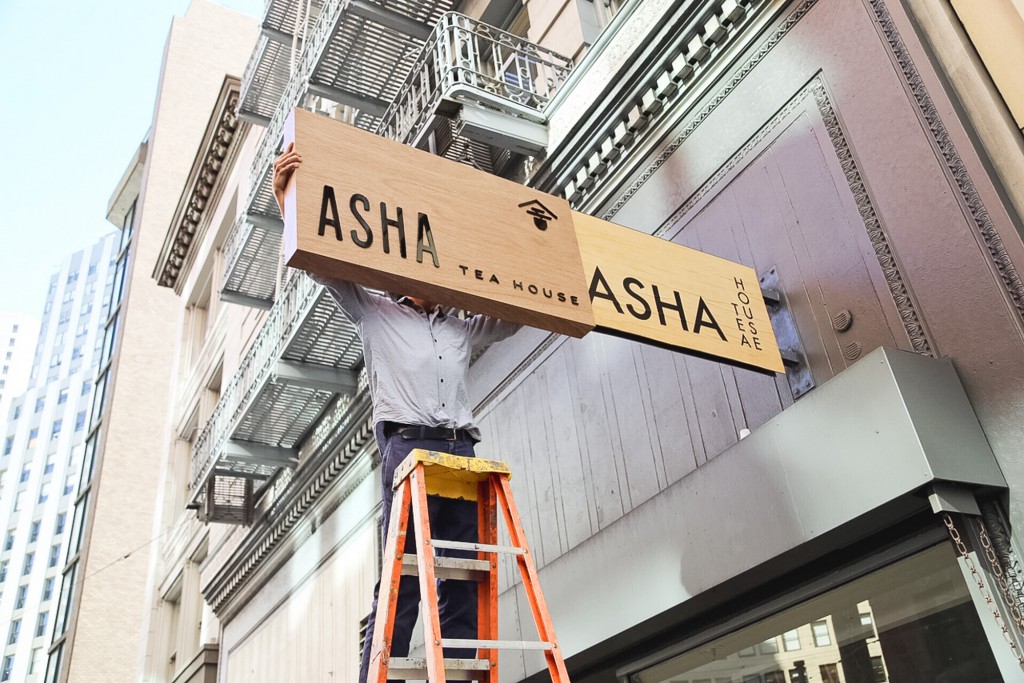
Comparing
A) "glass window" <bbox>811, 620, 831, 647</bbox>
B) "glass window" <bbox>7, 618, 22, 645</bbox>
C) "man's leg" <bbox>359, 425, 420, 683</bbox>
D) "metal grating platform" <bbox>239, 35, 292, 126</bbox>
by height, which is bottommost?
"glass window" <bbox>811, 620, 831, 647</bbox>

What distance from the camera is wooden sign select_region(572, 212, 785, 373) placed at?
4.38 m

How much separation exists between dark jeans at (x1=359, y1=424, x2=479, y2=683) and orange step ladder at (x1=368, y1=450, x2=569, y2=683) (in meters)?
0.09

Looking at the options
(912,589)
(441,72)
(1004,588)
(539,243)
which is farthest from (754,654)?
(441,72)

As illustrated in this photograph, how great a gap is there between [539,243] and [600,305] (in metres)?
0.43

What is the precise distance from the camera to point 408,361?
182 inches

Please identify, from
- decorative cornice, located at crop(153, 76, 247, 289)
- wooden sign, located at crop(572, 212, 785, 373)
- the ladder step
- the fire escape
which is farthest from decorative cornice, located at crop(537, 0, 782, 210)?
decorative cornice, located at crop(153, 76, 247, 289)

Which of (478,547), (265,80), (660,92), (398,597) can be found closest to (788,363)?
(478,547)

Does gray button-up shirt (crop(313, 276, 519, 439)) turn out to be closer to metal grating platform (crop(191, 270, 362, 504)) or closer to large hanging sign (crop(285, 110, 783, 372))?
large hanging sign (crop(285, 110, 783, 372))

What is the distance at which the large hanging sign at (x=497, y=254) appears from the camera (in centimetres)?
375

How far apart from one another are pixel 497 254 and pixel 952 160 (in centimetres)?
234

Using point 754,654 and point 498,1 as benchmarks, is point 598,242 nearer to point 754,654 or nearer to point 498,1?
point 754,654

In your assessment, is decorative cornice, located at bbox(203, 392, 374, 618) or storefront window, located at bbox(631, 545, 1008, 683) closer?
storefront window, located at bbox(631, 545, 1008, 683)

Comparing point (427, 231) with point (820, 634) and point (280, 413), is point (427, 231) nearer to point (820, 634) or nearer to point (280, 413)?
point (820, 634)

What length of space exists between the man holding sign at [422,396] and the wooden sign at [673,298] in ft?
2.91
